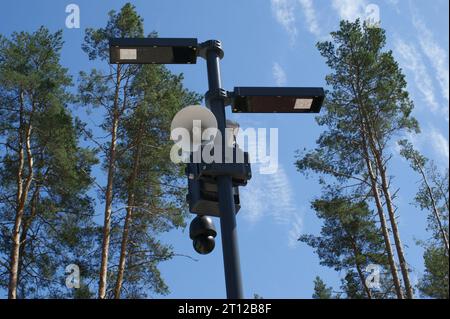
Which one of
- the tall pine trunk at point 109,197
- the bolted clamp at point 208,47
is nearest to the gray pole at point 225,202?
the bolted clamp at point 208,47

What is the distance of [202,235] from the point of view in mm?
4105

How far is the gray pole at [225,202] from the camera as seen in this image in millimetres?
3658

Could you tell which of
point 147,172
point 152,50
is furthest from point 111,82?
point 152,50

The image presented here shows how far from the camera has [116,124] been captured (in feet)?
61.9

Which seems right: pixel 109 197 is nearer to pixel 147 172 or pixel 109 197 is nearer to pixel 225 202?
pixel 147 172

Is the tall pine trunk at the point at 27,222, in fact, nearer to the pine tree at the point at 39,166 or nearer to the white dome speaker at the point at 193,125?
the pine tree at the point at 39,166

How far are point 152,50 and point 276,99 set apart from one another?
0.99 meters

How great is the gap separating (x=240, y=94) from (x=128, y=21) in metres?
16.6

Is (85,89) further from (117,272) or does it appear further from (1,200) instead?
(117,272)

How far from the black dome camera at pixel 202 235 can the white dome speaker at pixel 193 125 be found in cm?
50

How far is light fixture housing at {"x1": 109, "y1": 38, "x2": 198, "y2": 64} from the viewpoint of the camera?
4539 millimetres

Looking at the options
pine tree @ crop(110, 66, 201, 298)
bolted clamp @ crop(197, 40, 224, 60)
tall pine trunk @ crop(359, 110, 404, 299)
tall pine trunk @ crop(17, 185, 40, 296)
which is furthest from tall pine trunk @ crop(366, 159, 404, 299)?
bolted clamp @ crop(197, 40, 224, 60)
